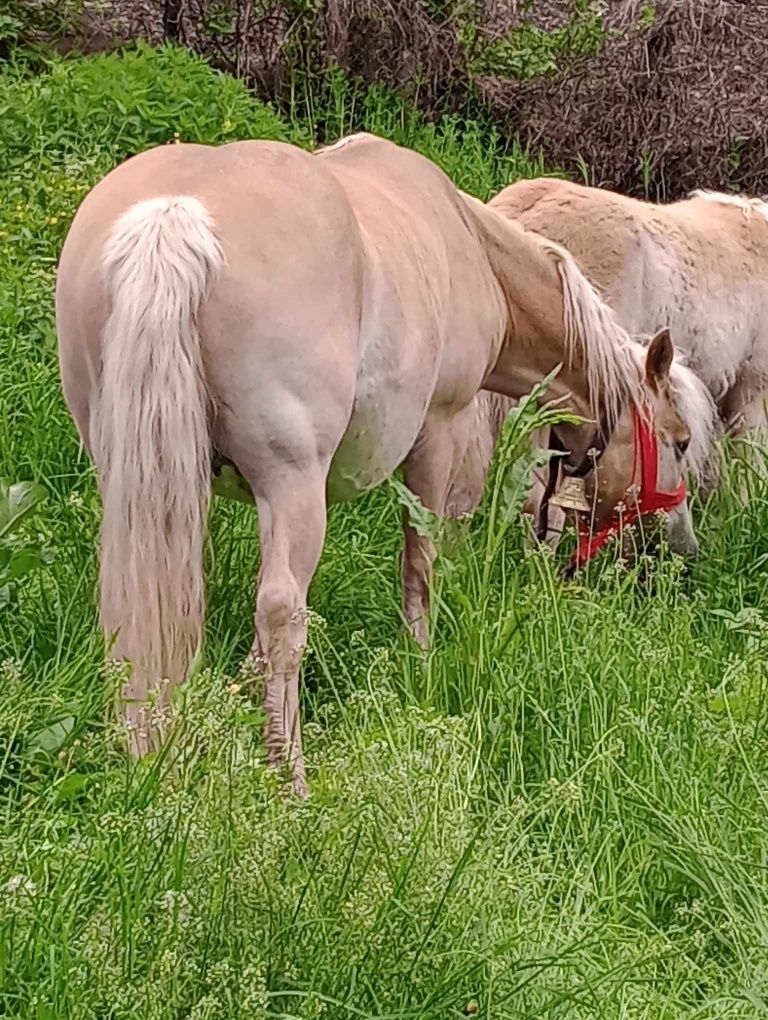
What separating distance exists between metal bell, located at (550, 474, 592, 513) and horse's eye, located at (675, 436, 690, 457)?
0.39m

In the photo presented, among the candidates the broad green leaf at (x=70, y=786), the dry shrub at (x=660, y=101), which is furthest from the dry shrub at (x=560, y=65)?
the broad green leaf at (x=70, y=786)

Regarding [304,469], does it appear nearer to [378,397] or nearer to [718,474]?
[378,397]

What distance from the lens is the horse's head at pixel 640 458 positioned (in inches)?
184

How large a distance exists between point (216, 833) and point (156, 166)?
1611 mm

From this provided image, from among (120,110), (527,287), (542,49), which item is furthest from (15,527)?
(542,49)

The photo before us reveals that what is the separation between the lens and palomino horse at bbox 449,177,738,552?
5.35m

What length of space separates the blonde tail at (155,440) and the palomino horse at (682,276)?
7.16ft

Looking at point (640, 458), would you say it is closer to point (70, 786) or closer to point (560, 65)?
point (70, 786)

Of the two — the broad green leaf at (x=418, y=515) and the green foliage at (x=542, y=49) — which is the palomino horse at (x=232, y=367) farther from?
the green foliage at (x=542, y=49)

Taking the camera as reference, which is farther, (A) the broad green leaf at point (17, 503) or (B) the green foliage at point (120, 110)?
(B) the green foliage at point (120, 110)

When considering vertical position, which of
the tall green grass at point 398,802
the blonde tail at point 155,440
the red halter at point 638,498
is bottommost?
the red halter at point 638,498

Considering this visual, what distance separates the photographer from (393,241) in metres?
3.51

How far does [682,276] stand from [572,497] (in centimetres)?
132

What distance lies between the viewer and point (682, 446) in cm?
488
